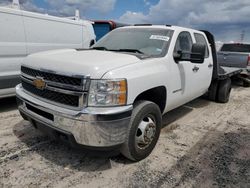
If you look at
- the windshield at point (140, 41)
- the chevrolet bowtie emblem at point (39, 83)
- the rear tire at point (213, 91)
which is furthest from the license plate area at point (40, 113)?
the rear tire at point (213, 91)

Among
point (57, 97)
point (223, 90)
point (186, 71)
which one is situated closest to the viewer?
point (57, 97)

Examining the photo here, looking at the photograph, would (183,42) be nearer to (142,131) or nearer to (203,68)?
(203,68)

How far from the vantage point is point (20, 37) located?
493 centimetres

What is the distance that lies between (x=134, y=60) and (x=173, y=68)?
3.06 ft

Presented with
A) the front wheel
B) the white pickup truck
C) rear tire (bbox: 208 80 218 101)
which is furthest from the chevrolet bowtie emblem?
rear tire (bbox: 208 80 218 101)

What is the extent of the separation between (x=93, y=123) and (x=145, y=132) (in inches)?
36.1

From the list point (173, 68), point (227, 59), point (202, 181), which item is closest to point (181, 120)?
point (173, 68)

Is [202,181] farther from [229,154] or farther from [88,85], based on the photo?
[88,85]

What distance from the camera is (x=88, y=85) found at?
2449 mm

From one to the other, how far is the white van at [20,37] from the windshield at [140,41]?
1.91m

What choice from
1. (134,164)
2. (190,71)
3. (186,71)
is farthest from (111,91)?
(190,71)

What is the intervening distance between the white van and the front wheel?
10.7ft

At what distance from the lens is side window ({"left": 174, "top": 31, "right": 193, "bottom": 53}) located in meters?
3.89

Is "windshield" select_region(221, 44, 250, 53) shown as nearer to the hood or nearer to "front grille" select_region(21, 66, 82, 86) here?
the hood
